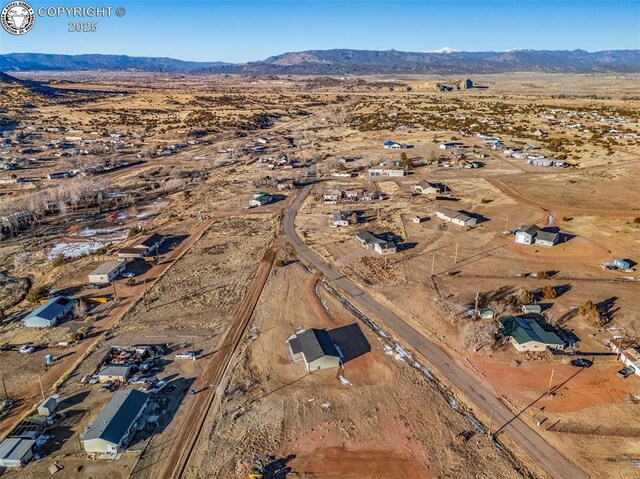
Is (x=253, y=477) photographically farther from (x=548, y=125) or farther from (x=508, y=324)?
(x=548, y=125)

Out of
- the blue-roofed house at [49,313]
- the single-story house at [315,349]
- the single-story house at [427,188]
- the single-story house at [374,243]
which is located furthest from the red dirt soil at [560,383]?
the single-story house at [427,188]

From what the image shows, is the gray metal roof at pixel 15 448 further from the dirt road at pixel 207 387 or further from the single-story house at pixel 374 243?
the single-story house at pixel 374 243

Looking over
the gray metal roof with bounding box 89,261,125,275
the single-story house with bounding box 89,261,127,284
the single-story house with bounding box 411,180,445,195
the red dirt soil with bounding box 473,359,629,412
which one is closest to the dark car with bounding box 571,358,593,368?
the red dirt soil with bounding box 473,359,629,412

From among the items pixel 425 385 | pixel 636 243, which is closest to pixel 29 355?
pixel 425 385

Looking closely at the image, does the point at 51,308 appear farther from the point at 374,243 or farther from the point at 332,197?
the point at 332,197

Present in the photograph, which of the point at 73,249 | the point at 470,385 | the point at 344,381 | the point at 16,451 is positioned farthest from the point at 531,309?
the point at 73,249

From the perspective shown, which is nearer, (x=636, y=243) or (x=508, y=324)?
(x=508, y=324)

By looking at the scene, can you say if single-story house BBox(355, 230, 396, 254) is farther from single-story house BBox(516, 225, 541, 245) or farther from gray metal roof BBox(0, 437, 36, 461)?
gray metal roof BBox(0, 437, 36, 461)
